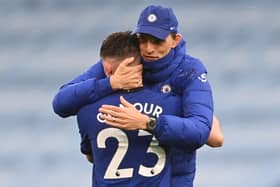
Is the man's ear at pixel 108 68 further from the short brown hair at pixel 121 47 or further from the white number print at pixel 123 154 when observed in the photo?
the white number print at pixel 123 154

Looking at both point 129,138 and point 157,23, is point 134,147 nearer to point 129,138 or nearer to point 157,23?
point 129,138

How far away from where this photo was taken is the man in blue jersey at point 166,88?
2621 mm

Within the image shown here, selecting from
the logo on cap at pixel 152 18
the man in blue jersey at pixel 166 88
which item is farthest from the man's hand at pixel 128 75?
the logo on cap at pixel 152 18

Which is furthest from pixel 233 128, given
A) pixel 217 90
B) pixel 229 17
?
pixel 229 17

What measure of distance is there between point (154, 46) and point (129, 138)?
258 millimetres

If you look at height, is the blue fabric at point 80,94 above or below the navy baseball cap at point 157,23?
below

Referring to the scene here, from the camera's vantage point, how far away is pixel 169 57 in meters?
2.68

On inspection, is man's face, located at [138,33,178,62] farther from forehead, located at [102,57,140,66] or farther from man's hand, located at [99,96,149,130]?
man's hand, located at [99,96,149,130]

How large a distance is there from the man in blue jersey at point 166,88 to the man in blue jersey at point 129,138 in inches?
1.0

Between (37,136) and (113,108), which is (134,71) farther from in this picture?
(37,136)

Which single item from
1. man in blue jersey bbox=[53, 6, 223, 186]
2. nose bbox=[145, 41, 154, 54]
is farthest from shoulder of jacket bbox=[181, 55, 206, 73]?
nose bbox=[145, 41, 154, 54]

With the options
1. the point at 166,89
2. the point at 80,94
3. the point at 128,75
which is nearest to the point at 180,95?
the point at 166,89

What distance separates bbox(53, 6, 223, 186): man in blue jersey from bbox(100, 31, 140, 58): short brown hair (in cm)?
4

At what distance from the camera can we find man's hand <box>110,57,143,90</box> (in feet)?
8.82
